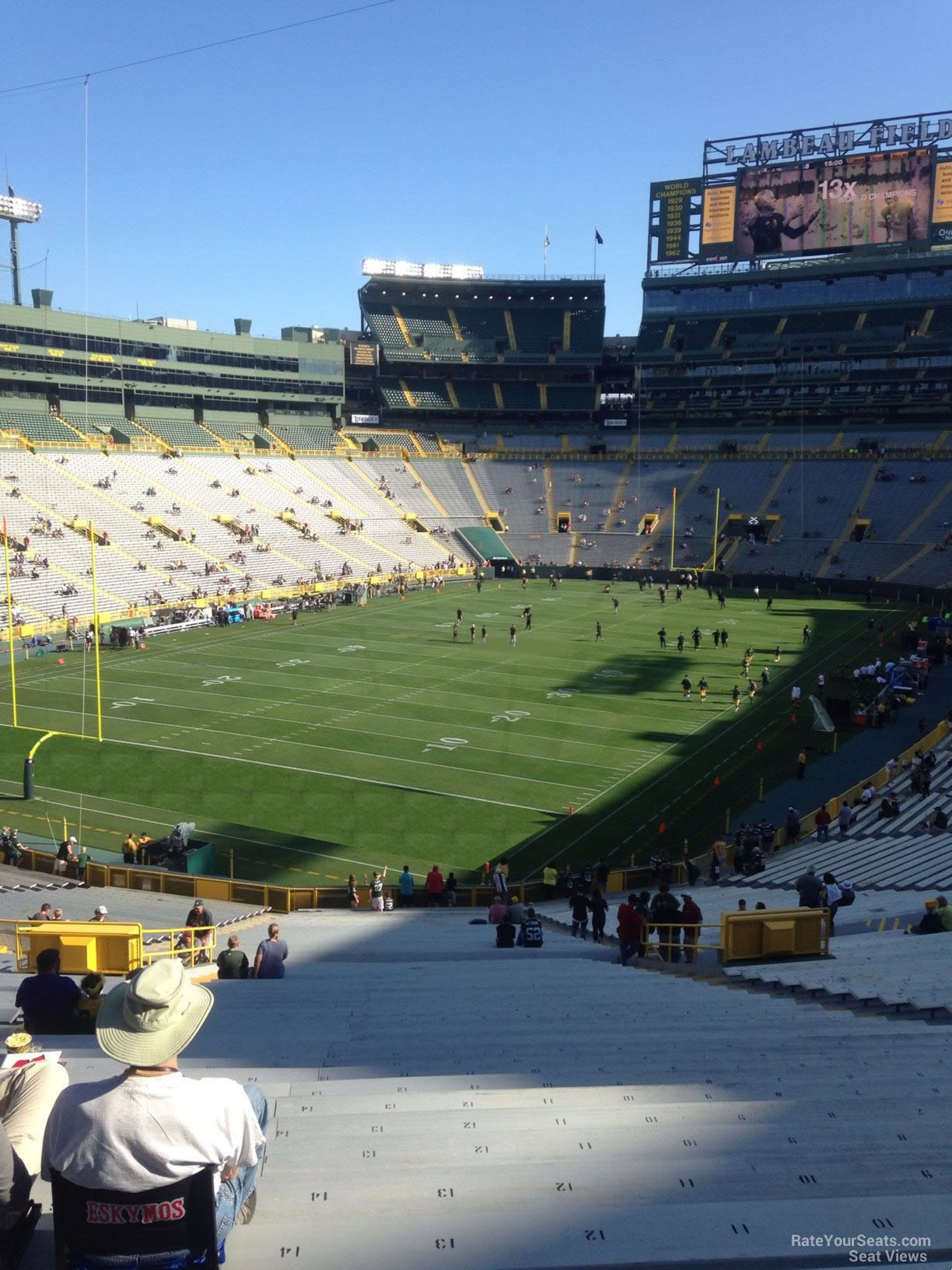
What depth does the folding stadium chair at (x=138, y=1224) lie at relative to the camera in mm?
3027

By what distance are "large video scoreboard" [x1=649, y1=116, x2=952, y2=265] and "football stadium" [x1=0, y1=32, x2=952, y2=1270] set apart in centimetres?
27

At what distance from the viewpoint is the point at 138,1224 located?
9.98ft

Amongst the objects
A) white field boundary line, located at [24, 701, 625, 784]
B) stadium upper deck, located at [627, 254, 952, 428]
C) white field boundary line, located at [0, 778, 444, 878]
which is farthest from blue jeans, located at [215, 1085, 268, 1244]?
stadium upper deck, located at [627, 254, 952, 428]

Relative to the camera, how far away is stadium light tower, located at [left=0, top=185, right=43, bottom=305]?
61.3m

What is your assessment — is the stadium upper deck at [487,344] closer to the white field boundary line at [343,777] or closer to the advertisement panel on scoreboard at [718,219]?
the advertisement panel on scoreboard at [718,219]

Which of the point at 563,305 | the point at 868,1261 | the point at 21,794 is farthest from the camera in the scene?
the point at 563,305

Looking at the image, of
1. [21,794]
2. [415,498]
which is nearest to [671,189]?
[415,498]

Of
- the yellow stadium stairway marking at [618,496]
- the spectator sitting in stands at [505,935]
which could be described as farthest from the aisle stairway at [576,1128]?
the yellow stadium stairway marking at [618,496]

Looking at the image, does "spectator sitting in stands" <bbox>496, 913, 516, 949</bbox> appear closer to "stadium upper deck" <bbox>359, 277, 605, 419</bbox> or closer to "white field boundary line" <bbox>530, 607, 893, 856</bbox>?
"white field boundary line" <bbox>530, 607, 893, 856</bbox>

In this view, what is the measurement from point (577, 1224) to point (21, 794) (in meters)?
22.9

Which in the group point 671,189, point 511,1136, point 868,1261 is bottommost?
point 511,1136

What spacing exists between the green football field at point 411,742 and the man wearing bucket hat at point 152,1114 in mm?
16585

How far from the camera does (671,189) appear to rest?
7644 cm

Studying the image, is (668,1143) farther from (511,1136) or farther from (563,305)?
(563,305)
